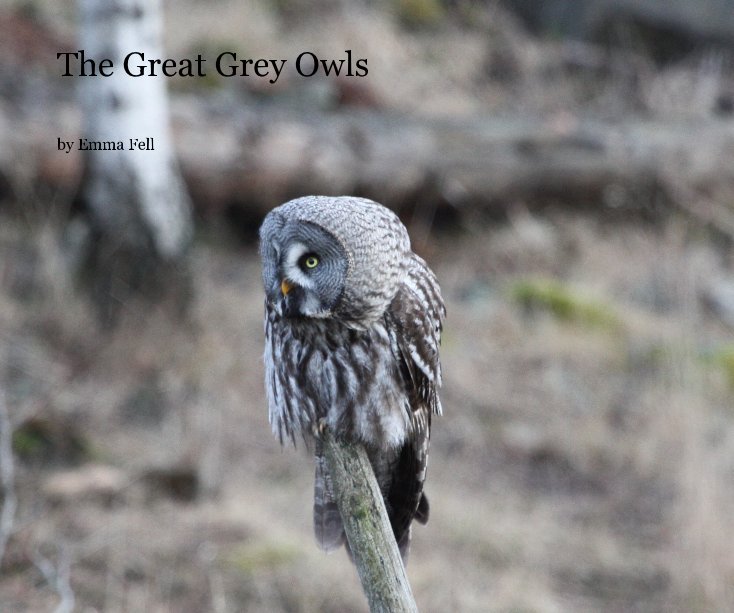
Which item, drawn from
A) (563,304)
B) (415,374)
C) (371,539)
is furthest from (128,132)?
(371,539)

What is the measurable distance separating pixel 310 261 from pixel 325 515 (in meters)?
Result: 0.75

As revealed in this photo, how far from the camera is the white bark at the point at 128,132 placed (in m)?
5.43

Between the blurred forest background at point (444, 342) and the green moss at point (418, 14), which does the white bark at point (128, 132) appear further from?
the green moss at point (418, 14)

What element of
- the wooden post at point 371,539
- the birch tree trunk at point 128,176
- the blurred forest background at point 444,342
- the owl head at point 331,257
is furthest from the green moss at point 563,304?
the wooden post at point 371,539

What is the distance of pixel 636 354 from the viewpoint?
22.1 feet

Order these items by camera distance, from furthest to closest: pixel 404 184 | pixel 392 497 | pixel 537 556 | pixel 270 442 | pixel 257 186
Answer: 1. pixel 404 184
2. pixel 257 186
3. pixel 270 442
4. pixel 537 556
5. pixel 392 497

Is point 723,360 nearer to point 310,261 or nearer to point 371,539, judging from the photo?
point 310,261

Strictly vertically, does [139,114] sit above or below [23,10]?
below

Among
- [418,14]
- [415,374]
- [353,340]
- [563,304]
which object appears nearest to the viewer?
[353,340]

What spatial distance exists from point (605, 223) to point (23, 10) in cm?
533

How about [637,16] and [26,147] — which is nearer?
[26,147]

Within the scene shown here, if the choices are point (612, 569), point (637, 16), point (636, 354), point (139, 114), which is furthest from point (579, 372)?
point (637, 16)

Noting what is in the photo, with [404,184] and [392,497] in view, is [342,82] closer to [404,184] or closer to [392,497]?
[404,184]

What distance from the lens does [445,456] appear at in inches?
Result: 226
